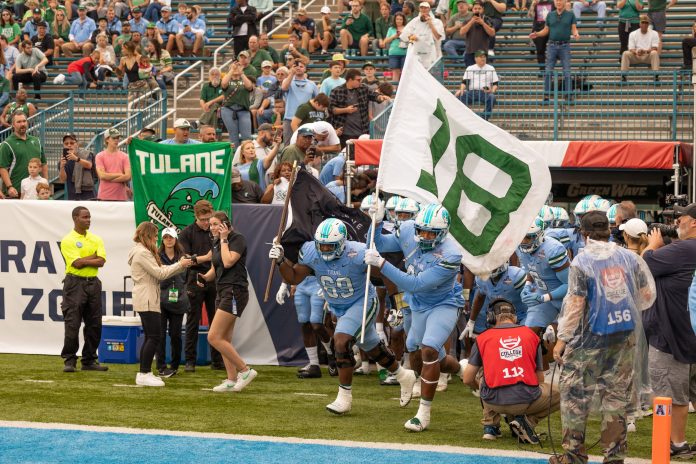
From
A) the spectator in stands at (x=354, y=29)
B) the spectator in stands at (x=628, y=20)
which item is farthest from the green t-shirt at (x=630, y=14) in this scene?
the spectator in stands at (x=354, y=29)

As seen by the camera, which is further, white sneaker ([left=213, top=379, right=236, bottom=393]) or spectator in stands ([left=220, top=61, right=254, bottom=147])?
spectator in stands ([left=220, top=61, right=254, bottom=147])

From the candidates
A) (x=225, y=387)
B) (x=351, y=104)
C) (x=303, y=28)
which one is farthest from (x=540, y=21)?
(x=225, y=387)

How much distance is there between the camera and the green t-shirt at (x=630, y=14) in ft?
68.1

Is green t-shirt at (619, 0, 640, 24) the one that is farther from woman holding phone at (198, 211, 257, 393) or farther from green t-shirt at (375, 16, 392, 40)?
woman holding phone at (198, 211, 257, 393)

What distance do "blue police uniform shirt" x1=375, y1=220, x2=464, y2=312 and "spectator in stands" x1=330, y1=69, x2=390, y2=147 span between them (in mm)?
6874

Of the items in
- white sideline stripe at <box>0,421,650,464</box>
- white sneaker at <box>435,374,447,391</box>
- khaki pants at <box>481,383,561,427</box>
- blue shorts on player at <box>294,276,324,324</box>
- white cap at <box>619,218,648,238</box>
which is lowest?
white sneaker at <box>435,374,447,391</box>

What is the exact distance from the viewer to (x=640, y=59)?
20.2 meters

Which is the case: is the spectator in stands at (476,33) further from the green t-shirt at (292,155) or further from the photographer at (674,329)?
the photographer at (674,329)

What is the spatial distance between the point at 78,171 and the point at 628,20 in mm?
9390

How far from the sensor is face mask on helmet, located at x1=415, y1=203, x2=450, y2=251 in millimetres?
10609

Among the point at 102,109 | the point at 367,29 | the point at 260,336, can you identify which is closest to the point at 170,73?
the point at 102,109

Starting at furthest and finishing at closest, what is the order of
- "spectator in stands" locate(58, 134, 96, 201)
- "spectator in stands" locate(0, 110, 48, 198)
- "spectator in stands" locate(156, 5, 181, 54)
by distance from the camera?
"spectator in stands" locate(156, 5, 181, 54), "spectator in stands" locate(0, 110, 48, 198), "spectator in stands" locate(58, 134, 96, 201)

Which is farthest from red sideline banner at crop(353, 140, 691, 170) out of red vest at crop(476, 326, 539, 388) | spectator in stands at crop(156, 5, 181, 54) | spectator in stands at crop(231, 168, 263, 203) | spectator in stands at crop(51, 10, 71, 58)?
spectator in stands at crop(51, 10, 71, 58)

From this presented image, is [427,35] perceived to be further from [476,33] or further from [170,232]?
[170,232]
